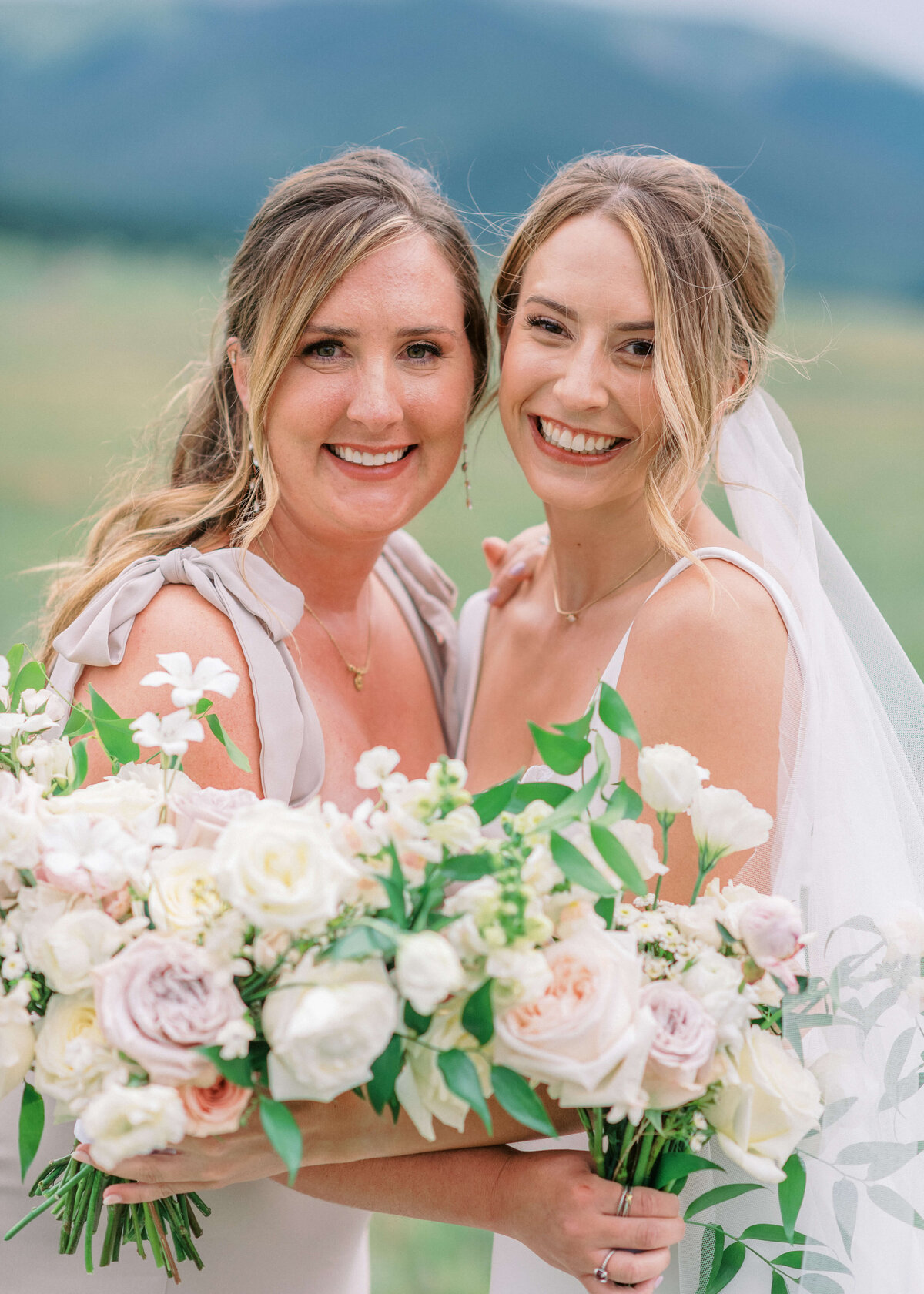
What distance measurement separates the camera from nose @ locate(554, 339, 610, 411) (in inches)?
86.7

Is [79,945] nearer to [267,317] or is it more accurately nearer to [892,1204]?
[892,1204]

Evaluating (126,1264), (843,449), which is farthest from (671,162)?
(843,449)

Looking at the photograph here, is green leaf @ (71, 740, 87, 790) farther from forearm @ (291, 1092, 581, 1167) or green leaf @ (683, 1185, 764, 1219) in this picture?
green leaf @ (683, 1185, 764, 1219)

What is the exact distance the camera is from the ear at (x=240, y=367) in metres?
2.42

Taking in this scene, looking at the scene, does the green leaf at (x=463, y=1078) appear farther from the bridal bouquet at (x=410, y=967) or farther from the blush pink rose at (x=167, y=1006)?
the blush pink rose at (x=167, y=1006)

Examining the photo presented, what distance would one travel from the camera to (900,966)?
1.45 m

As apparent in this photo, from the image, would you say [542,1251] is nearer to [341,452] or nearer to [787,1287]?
[787,1287]

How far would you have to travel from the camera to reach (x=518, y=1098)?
46.8 inches

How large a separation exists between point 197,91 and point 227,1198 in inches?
400

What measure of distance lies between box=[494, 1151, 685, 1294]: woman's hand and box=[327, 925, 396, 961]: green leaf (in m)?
0.53

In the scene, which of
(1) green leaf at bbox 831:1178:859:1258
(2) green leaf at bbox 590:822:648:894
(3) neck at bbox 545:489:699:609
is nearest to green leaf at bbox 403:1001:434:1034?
(2) green leaf at bbox 590:822:648:894

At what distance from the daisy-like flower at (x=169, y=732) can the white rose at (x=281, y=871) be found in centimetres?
23

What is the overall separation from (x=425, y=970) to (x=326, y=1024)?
4.1 inches

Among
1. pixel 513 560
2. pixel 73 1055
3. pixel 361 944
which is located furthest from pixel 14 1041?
pixel 513 560
